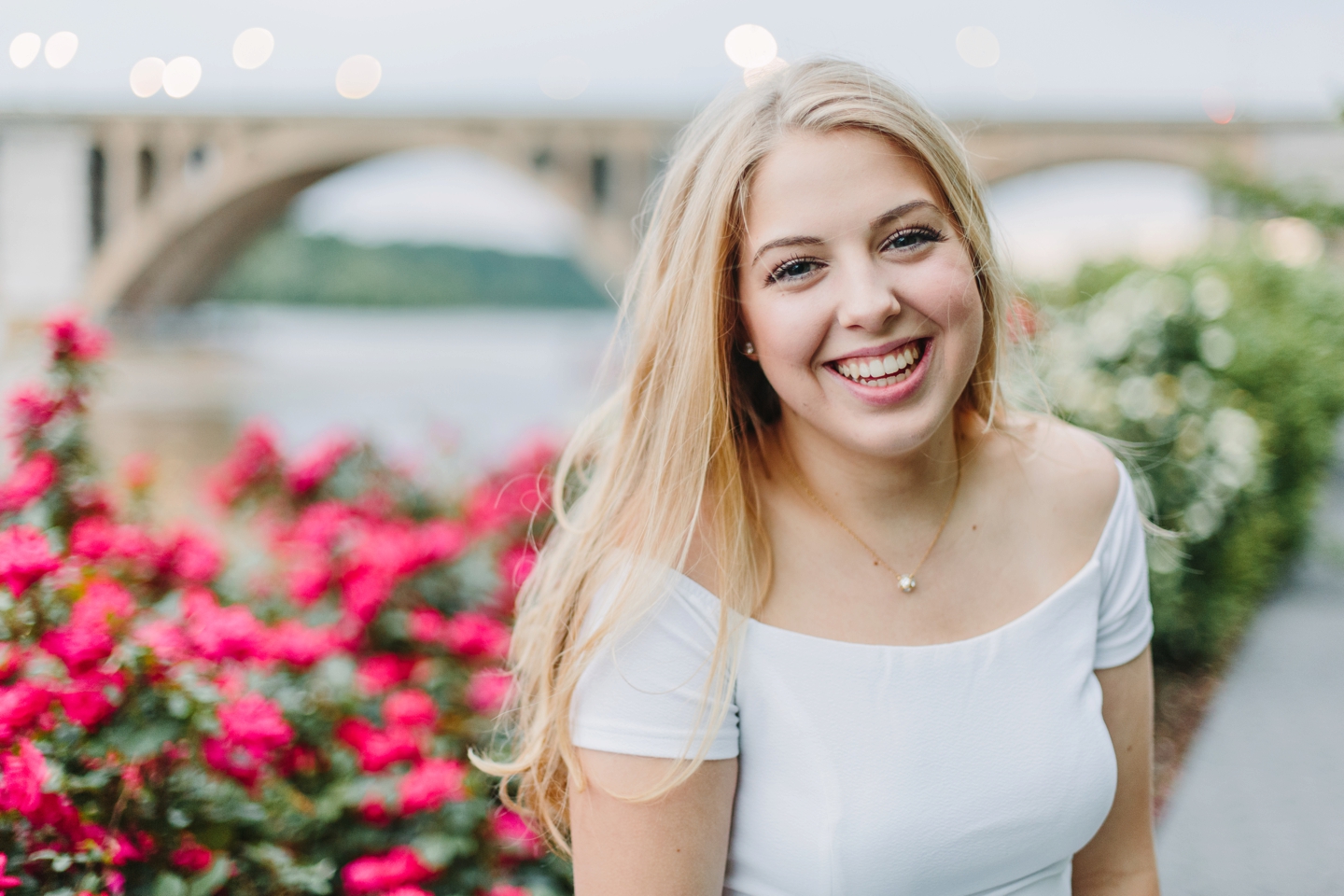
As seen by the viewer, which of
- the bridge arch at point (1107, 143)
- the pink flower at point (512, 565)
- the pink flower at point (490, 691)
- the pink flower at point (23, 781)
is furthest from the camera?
the bridge arch at point (1107, 143)

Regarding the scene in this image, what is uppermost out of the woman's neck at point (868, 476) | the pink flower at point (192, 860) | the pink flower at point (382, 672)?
the woman's neck at point (868, 476)

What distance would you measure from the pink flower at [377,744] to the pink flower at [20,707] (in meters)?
0.47

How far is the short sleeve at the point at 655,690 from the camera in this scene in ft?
3.35

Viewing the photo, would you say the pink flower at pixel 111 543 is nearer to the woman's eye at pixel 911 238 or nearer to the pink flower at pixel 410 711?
the pink flower at pixel 410 711

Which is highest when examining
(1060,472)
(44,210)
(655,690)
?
(1060,472)

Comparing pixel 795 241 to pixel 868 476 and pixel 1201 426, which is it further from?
pixel 1201 426

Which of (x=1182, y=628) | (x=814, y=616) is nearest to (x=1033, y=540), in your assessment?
(x=814, y=616)

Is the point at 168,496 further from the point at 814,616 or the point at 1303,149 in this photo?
the point at 1303,149

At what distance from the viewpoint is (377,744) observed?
1604 mm

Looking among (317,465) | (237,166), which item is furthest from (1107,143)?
(317,465)

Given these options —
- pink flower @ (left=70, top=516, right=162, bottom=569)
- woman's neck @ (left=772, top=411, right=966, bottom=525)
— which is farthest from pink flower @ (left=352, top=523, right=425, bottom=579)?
woman's neck @ (left=772, top=411, right=966, bottom=525)

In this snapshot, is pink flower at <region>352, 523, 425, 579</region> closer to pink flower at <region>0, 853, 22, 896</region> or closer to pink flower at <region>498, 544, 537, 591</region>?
pink flower at <region>498, 544, 537, 591</region>

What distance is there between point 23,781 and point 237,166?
2323 cm

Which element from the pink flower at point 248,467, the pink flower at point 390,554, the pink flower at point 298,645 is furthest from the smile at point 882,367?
the pink flower at point 248,467
